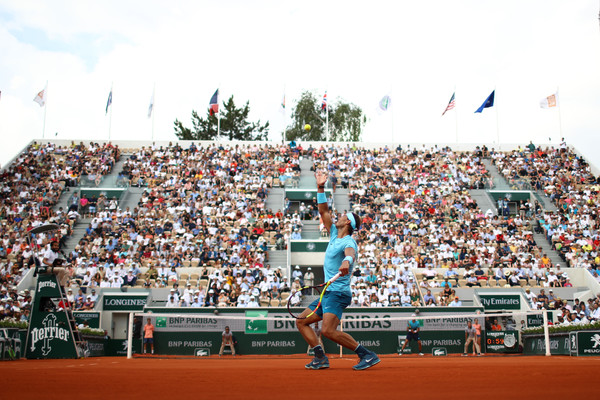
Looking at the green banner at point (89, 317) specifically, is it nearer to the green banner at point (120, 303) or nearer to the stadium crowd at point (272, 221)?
the green banner at point (120, 303)

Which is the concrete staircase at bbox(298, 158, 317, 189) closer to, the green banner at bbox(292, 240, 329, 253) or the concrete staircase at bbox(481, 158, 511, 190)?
the green banner at bbox(292, 240, 329, 253)

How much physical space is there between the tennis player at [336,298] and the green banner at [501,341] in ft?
50.8

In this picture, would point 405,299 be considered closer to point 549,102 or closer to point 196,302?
point 196,302

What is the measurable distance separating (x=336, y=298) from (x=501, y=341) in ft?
53.2

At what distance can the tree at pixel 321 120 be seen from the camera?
70.8m

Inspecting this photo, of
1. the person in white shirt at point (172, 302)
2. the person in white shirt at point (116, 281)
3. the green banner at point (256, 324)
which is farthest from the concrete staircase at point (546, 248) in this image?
the person in white shirt at point (116, 281)

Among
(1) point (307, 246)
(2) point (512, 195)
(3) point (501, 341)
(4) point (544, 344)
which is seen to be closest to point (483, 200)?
(2) point (512, 195)

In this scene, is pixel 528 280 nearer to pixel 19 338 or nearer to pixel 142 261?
pixel 142 261

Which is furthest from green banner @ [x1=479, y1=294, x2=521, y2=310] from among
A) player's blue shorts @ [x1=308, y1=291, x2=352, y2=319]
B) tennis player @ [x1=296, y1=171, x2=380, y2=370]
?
player's blue shorts @ [x1=308, y1=291, x2=352, y2=319]

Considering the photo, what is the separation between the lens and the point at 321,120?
72.4m

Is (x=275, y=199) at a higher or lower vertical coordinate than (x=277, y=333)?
higher

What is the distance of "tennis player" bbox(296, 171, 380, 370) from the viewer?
8.14 m

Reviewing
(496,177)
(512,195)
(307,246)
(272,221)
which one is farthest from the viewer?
(496,177)

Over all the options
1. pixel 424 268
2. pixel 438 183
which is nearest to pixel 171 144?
pixel 438 183
